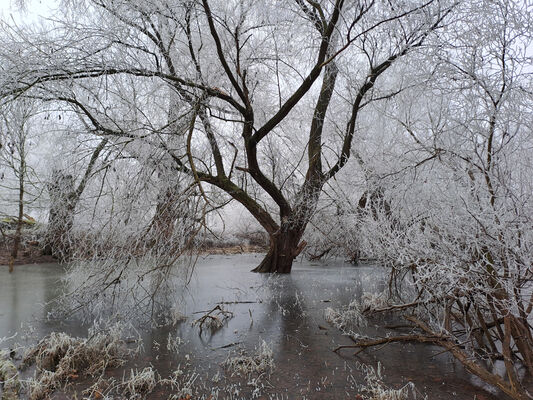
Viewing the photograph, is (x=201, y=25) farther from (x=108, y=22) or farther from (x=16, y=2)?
(x=16, y=2)

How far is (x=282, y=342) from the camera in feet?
13.5

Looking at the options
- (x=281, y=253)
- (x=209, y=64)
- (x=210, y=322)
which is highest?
(x=209, y=64)

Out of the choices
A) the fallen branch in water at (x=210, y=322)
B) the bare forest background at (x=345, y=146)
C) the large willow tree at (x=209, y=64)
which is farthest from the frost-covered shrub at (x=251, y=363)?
the large willow tree at (x=209, y=64)

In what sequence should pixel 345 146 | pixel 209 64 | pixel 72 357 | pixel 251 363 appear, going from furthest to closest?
pixel 345 146 < pixel 209 64 < pixel 251 363 < pixel 72 357

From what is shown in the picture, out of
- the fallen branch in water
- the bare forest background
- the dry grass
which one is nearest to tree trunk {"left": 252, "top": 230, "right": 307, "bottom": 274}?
the bare forest background

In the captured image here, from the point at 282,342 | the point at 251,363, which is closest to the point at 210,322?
the point at 282,342

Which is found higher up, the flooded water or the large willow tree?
the large willow tree

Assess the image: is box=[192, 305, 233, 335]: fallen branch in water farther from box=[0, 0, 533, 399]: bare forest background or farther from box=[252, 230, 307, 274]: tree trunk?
box=[252, 230, 307, 274]: tree trunk

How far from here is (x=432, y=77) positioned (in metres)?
4.56

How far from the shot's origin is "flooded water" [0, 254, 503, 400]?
10.0ft

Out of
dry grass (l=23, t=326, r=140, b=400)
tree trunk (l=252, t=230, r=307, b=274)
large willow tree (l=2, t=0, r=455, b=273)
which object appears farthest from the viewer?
tree trunk (l=252, t=230, r=307, b=274)

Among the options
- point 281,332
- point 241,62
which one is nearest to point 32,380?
point 281,332

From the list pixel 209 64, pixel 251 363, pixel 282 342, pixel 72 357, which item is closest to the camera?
pixel 72 357

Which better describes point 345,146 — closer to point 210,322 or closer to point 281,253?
point 281,253
